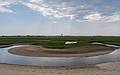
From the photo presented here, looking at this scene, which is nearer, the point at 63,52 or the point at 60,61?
the point at 60,61

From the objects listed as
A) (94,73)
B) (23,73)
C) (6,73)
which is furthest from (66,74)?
(6,73)

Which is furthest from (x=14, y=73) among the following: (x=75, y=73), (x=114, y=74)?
(x=114, y=74)

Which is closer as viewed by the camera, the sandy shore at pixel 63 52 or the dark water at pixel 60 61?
the dark water at pixel 60 61

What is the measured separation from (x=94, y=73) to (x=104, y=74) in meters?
0.88

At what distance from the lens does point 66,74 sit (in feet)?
61.9

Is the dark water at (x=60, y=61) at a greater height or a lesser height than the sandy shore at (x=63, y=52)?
greater

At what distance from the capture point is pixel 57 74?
18922 mm

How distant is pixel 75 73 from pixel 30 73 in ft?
12.1

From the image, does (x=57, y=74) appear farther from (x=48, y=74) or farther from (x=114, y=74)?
(x=114, y=74)

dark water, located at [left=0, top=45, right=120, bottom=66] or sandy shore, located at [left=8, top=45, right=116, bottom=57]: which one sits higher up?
dark water, located at [left=0, top=45, right=120, bottom=66]

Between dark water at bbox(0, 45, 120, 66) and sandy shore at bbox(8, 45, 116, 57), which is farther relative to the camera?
sandy shore at bbox(8, 45, 116, 57)

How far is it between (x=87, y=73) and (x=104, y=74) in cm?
139

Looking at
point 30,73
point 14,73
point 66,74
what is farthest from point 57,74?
point 14,73

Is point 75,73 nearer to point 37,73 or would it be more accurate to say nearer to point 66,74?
point 66,74
